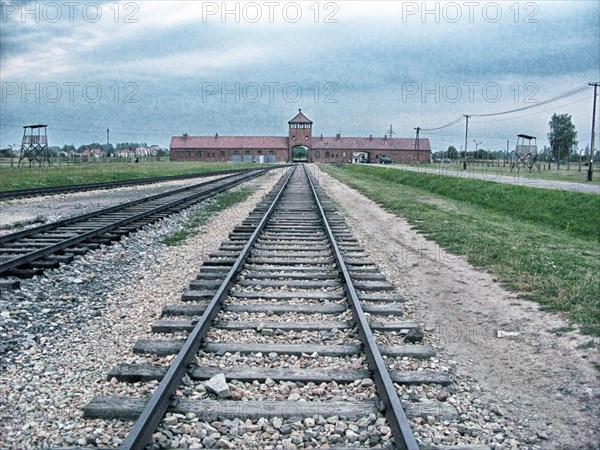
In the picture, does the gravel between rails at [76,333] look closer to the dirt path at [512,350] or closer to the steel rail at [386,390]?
the steel rail at [386,390]

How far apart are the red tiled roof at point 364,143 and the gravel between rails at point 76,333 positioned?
11721 cm

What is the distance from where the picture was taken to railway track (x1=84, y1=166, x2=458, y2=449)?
3740mm

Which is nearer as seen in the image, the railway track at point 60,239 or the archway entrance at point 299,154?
the railway track at point 60,239

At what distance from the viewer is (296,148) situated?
421 feet

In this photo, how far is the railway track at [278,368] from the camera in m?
3.74

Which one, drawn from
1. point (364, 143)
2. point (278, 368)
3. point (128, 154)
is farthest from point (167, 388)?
point (364, 143)

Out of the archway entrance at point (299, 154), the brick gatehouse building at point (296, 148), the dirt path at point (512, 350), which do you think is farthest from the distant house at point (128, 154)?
the dirt path at point (512, 350)

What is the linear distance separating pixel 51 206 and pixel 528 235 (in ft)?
46.5

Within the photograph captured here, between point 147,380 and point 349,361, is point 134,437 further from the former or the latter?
point 349,361

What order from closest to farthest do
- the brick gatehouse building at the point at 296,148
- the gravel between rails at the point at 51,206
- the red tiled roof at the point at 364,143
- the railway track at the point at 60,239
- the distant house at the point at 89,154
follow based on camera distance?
the railway track at the point at 60,239
the gravel between rails at the point at 51,206
the distant house at the point at 89,154
the brick gatehouse building at the point at 296,148
the red tiled roof at the point at 364,143

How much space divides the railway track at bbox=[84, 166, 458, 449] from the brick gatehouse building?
11564 cm

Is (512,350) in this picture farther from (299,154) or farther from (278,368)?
(299,154)

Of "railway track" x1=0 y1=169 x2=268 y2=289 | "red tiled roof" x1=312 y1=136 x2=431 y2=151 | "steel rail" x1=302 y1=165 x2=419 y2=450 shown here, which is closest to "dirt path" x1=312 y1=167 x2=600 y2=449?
"steel rail" x1=302 y1=165 x2=419 y2=450

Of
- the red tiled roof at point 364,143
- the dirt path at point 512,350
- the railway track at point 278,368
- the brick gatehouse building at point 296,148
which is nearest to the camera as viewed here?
the railway track at point 278,368
